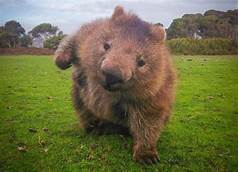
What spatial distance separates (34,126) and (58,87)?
1.53 feet

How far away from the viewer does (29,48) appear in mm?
3371

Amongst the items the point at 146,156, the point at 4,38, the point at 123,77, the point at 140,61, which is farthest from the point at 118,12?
the point at 146,156

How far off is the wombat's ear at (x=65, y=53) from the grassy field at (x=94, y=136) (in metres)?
0.06

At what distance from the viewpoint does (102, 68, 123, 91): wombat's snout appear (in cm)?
279

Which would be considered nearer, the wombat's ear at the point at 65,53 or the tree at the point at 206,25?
the tree at the point at 206,25

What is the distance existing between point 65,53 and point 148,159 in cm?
97

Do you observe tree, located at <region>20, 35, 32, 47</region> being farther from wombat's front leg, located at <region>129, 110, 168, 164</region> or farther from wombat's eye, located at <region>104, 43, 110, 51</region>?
wombat's front leg, located at <region>129, 110, 168, 164</region>

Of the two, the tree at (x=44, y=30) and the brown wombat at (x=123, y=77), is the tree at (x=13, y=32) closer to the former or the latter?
the tree at (x=44, y=30)

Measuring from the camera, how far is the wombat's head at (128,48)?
3.01 meters

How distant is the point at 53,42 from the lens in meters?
3.47

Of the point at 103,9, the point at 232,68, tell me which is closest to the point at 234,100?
the point at 232,68

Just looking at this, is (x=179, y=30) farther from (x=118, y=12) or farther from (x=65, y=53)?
(x=65, y=53)

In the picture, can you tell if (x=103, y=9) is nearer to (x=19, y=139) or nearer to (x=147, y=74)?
(x=147, y=74)

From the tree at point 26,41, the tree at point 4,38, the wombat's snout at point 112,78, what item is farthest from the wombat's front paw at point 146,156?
the tree at point 4,38
